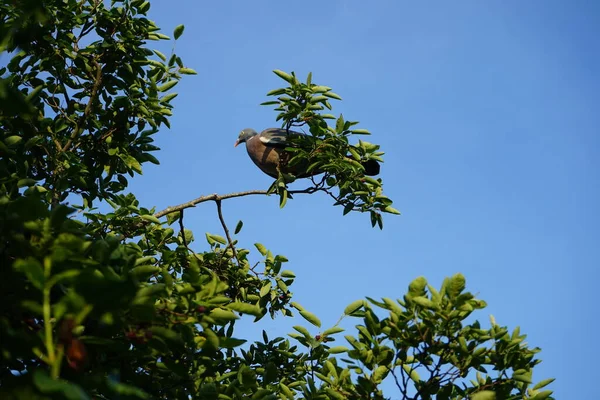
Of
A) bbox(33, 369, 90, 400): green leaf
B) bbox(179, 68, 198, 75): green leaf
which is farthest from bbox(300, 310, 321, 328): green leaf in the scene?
bbox(33, 369, 90, 400): green leaf

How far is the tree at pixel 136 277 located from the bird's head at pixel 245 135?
77.0 inches

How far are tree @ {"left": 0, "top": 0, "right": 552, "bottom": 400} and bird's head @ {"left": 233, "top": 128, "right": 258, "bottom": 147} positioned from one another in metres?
1.96

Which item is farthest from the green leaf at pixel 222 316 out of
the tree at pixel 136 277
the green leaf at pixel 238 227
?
the green leaf at pixel 238 227

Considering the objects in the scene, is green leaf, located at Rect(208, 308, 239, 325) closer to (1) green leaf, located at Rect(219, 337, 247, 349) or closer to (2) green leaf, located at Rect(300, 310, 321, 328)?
(1) green leaf, located at Rect(219, 337, 247, 349)

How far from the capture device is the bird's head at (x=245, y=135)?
791 cm

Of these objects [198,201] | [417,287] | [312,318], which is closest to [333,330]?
[312,318]

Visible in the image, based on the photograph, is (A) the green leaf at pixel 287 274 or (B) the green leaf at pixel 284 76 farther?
(A) the green leaf at pixel 287 274

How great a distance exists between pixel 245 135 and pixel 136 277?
17.9 ft

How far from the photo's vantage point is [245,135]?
8125 millimetres

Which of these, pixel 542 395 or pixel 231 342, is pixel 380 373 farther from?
pixel 231 342

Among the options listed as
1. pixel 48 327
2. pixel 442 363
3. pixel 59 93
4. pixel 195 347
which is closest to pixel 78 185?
pixel 59 93

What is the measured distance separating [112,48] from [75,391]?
4559 millimetres

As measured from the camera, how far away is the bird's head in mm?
7910

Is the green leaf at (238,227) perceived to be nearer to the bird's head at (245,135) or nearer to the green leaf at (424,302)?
the bird's head at (245,135)
